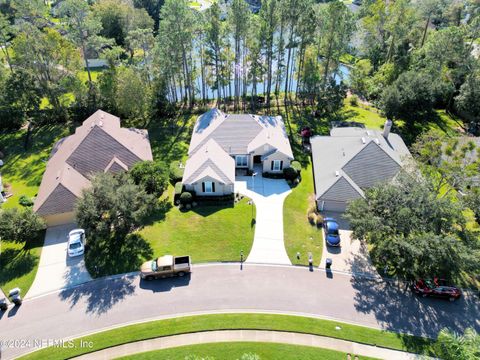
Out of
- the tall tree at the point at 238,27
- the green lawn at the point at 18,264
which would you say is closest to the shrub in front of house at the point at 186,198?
the green lawn at the point at 18,264

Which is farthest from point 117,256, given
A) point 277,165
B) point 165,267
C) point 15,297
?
point 277,165

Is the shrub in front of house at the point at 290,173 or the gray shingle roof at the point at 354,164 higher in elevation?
the gray shingle roof at the point at 354,164

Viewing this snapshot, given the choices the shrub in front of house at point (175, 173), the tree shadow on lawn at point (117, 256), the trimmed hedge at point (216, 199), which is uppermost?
the shrub in front of house at point (175, 173)

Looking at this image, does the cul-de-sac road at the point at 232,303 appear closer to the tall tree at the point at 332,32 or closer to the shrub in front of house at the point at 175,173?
the shrub in front of house at the point at 175,173

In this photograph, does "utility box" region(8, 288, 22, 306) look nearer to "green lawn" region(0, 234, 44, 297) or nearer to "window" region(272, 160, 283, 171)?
"green lawn" region(0, 234, 44, 297)

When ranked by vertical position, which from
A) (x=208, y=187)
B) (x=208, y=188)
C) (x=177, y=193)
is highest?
(x=208, y=187)

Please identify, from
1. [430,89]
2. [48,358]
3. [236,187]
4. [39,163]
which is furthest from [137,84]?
[430,89]

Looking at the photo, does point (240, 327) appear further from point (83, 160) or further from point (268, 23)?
point (268, 23)
